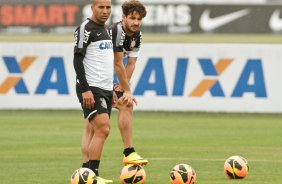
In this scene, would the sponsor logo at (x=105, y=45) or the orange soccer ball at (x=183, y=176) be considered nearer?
the orange soccer ball at (x=183, y=176)

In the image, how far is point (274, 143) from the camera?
56.5 ft

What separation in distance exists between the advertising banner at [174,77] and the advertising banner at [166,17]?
25.7m

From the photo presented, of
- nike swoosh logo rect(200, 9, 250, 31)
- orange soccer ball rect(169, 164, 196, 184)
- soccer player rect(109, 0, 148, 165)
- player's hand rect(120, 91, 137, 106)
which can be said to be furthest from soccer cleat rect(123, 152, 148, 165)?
nike swoosh logo rect(200, 9, 250, 31)

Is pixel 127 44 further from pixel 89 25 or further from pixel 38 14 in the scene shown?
pixel 38 14

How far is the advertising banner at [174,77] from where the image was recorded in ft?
74.7

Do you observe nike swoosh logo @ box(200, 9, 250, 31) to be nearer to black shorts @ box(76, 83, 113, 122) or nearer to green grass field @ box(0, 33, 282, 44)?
green grass field @ box(0, 33, 282, 44)

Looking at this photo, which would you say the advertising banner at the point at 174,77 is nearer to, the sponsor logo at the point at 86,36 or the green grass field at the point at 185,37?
the sponsor logo at the point at 86,36

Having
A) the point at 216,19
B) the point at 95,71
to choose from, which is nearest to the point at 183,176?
the point at 95,71

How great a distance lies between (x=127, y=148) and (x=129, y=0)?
185 centimetres

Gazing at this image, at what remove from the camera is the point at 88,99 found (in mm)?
12023

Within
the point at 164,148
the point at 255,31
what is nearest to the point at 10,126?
the point at 164,148

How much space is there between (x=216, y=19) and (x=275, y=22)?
2757 millimetres

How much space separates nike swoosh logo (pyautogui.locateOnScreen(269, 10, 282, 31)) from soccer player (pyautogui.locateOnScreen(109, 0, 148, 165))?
35.6 metres

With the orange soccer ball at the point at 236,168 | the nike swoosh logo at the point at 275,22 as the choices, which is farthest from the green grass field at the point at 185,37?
the orange soccer ball at the point at 236,168
